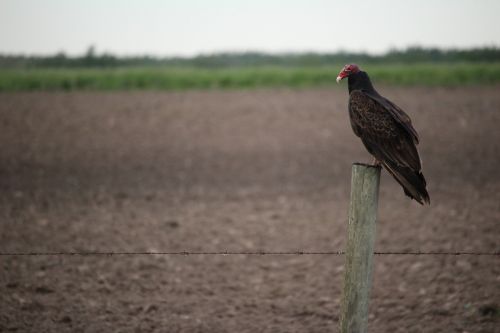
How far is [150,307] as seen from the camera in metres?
5.02

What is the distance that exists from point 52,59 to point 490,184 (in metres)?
48.1

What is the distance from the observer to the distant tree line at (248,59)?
4209 cm

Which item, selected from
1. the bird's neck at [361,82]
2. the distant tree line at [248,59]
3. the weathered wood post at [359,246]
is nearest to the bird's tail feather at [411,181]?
the weathered wood post at [359,246]

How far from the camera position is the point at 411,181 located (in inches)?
127

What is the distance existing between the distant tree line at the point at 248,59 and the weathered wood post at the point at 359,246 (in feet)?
105

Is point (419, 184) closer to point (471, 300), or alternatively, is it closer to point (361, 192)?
point (361, 192)

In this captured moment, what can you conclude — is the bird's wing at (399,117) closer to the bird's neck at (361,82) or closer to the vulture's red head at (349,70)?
the bird's neck at (361,82)

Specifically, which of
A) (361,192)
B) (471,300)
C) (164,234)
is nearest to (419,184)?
(361,192)

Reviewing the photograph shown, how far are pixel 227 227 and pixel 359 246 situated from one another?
5.05 meters

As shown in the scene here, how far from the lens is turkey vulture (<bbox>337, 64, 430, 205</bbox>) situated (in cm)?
325

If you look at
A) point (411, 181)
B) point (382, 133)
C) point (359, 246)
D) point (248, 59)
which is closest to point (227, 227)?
point (382, 133)

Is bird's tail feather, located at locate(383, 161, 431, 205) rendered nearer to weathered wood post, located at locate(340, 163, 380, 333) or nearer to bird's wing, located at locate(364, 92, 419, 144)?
bird's wing, located at locate(364, 92, 419, 144)

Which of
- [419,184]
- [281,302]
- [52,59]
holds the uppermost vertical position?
[52,59]

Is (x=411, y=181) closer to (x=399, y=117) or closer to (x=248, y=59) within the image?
(x=399, y=117)
